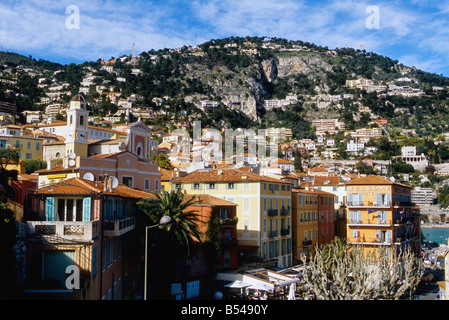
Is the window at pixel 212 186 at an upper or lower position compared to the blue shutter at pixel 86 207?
upper

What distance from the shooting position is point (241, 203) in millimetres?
42188

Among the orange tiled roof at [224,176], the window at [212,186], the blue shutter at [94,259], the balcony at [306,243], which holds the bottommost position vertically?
the balcony at [306,243]

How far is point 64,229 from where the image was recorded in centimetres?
1878

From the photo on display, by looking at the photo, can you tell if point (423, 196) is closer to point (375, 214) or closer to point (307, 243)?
point (375, 214)

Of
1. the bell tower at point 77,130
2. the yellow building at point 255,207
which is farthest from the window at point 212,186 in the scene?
the bell tower at point 77,130

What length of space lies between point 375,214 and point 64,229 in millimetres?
38019

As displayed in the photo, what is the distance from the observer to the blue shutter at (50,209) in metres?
20.5

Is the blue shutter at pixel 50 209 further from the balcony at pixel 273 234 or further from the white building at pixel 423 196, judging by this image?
the white building at pixel 423 196

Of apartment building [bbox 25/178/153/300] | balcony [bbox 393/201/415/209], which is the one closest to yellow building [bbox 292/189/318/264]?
balcony [bbox 393/201/415/209]

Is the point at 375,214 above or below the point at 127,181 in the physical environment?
below

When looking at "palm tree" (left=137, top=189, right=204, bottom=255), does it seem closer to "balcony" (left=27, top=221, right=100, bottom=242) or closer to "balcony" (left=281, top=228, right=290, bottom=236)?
"balcony" (left=27, top=221, right=100, bottom=242)

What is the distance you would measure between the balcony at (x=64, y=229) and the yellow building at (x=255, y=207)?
2276cm

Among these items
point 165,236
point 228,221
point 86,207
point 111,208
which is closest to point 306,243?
point 228,221

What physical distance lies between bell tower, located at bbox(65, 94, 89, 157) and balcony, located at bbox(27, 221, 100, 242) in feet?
106
